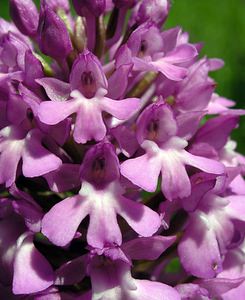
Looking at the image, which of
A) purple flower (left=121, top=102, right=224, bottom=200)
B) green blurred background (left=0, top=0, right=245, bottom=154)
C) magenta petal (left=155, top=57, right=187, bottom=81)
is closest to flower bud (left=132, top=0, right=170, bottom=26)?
magenta petal (left=155, top=57, right=187, bottom=81)

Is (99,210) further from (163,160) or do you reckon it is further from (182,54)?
(182,54)

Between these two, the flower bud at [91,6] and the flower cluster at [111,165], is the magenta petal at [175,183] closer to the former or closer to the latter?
the flower cluster at [111,165]

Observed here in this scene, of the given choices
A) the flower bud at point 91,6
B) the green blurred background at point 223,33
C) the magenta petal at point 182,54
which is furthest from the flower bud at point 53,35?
the green blurred background at point 223,33

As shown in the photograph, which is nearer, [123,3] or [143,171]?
[143,171]

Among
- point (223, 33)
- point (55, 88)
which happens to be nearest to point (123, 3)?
point (55, 88)

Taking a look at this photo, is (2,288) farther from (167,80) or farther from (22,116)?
(167,80)

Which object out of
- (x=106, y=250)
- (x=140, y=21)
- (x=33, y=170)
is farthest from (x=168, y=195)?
(x=140, y=21)

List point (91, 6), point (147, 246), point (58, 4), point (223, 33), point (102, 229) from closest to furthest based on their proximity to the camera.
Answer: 1. point (102, 229)
2. point (147, 246)
3. point (91, 6)
4. point (58, 4)
5. point (223, 33)
